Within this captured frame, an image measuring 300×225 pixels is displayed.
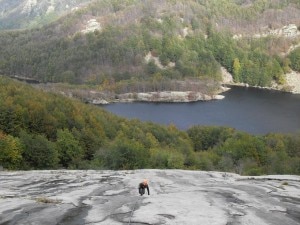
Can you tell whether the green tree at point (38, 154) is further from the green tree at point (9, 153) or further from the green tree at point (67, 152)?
the green tree at point (67, 152)

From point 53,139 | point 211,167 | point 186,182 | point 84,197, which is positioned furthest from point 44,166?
point 84,197

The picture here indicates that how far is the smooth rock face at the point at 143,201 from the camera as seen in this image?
21344mm

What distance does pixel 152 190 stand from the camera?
30.4 m

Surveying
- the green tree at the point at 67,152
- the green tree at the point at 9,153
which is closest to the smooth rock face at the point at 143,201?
the green tree at the point at 9,153

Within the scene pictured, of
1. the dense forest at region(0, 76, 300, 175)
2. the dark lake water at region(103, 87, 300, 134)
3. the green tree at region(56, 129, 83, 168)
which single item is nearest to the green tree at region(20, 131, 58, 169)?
the dense forest at region(0, 76, 300, 175)

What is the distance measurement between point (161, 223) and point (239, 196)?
8.20m

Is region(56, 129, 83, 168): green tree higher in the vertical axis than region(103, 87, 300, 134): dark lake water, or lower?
lower

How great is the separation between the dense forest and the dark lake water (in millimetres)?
46890

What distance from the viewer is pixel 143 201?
950 inches

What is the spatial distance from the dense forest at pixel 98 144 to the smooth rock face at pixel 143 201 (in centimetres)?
2650

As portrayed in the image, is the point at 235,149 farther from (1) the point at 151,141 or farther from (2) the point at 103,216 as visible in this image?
(2) the point at 103,216

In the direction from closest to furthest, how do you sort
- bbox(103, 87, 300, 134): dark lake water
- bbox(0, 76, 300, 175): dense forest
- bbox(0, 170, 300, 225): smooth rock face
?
bbox(0, 170, 300, 225): smooth rock face < bbox(0, 76, 300, 175): dense forest < bbox(103, 87, 300, 134): dark lake water

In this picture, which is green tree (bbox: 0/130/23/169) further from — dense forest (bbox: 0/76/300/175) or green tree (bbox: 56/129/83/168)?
green tree (bbox: 56/129/83/168)

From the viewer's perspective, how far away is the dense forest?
62719mm
